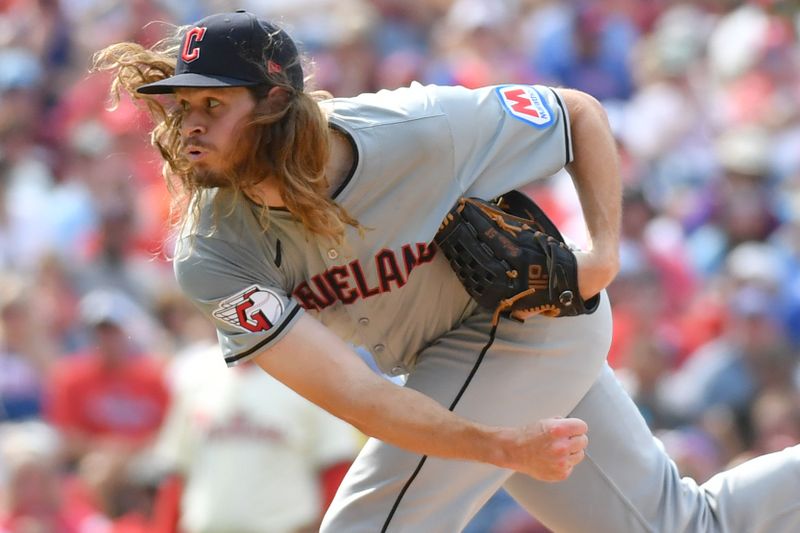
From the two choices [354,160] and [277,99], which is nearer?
[277,99]

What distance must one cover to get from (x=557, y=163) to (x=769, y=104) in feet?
17.6

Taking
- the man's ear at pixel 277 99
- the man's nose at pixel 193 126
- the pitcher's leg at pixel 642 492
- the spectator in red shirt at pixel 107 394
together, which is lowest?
the spectator in red shirt at pixel 107 394

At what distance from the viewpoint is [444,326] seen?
3.71 meters

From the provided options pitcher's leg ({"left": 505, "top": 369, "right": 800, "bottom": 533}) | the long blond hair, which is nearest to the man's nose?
the long blond hair

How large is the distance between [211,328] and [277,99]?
3572 mm

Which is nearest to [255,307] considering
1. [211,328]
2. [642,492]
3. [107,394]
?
[642,492]

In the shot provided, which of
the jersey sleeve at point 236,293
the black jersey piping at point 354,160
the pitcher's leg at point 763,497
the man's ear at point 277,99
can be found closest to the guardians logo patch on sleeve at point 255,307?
the jersey sleeve at point 236,293

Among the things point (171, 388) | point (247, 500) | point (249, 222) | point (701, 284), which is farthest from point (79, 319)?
point (249, 222)

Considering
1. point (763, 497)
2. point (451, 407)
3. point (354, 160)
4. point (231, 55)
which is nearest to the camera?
point (231, 55)

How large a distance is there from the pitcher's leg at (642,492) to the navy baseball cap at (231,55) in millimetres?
1216

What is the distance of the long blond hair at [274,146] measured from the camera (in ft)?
10.7

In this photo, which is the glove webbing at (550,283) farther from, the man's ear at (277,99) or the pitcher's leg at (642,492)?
the man's ear at (277,99)

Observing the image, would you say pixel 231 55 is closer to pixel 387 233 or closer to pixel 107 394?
pixel 387 233

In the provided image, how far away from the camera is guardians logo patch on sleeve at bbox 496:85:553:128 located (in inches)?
142
